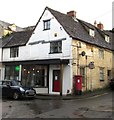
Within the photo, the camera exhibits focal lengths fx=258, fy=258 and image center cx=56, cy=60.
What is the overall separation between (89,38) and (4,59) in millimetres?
10636

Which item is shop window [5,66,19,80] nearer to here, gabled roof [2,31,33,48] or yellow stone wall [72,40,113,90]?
gabled roof [2,31,33,48]

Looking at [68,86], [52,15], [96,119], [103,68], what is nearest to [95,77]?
[103,68]

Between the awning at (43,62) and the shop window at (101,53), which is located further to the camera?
the shop window at (101,53)

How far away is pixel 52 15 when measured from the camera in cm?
2652

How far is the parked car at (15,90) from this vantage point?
824 inches

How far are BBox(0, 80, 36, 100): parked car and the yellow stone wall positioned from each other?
5.15m

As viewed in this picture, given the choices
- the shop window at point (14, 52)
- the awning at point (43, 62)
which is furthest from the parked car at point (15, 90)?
the shop window at point (14, 52)

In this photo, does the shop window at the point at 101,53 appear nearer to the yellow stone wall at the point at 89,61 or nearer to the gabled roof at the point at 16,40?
the yellow stone wall at the point at 89,61

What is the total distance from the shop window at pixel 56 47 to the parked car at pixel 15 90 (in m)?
5.56

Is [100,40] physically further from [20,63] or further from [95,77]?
[20,63]

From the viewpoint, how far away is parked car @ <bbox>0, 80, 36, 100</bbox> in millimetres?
20938

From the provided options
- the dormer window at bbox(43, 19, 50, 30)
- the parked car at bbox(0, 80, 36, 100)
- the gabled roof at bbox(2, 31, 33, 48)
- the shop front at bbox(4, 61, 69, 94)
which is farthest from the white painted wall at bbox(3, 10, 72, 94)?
the parked car at bbox(0, 80, 36, 100)

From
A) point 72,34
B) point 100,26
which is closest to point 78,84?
point 72,34

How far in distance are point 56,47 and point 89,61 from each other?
388 cm
